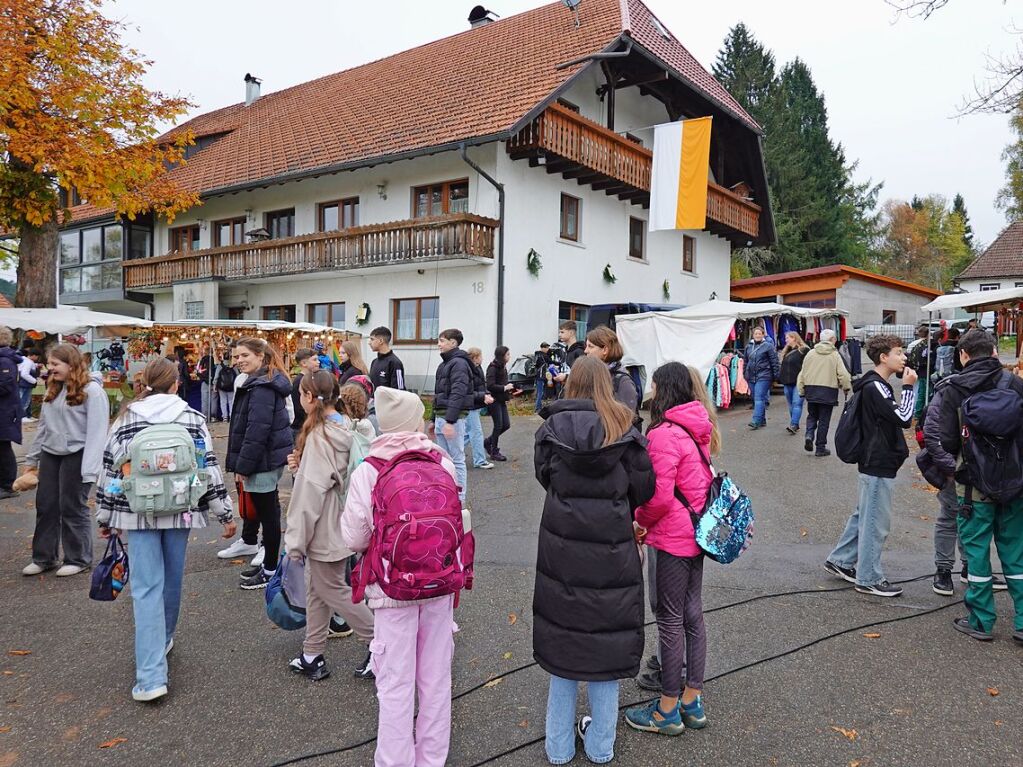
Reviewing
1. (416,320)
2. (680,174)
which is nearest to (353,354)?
Result: (416,320)

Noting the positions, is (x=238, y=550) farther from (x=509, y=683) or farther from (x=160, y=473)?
(x=509, y=683)

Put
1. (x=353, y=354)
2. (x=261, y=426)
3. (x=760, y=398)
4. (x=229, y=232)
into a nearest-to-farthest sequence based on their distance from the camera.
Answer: (x=261, y=426) < (x=353, y=354) < (x=760, y=398) < (x=229, y=232)

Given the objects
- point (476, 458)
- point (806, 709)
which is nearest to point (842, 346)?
point (476, 458)

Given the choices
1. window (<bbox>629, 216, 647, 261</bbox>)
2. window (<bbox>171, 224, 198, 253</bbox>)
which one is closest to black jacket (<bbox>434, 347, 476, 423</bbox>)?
window (<bbox>629, 216, 647, 261</bbox>)

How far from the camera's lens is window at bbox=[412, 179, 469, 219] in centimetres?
1769

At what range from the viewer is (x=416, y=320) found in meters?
18.3

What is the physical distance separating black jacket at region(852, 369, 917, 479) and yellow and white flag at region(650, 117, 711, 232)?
45.0 feet

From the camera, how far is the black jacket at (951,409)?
4277mm

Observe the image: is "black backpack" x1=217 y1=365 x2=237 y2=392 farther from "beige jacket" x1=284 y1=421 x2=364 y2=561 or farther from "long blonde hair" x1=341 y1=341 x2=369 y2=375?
"beige jacket" x1=284 y1=421 x2=364 y2=561

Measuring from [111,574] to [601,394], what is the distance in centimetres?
286

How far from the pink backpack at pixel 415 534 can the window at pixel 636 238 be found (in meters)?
19.7

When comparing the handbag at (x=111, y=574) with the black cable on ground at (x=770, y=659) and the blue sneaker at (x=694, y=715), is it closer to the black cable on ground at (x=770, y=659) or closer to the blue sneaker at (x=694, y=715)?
the black cable on ground at (x=770, y=659)

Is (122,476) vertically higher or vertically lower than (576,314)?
lower

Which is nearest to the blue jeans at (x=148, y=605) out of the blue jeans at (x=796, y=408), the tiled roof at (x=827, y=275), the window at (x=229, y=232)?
the blue jeans at (x=796, y=408)
